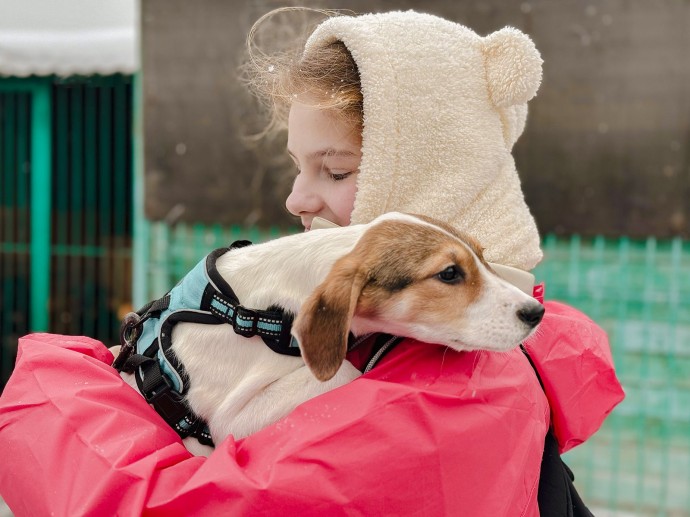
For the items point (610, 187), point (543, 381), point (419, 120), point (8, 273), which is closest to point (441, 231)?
point (419, 120)

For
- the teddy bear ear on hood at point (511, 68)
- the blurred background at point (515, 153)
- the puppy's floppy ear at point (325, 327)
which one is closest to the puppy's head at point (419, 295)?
the puppy's floppy ear at point (325, 327)

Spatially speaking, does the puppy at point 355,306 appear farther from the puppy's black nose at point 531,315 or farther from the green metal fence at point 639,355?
the green metal fence at point 639,355

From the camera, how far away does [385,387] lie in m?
1.46

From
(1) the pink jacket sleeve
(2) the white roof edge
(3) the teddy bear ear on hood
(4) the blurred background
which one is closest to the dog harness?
(1) the pink jacket sleeve

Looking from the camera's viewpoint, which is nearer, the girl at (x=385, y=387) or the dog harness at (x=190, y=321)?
the girl at (x=385, y=387)

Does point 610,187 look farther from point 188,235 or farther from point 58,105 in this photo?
point 58,105

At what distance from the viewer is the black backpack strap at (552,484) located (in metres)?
1.69

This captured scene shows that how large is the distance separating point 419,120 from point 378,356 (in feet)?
1.90

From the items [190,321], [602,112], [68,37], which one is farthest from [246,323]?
[68,37]

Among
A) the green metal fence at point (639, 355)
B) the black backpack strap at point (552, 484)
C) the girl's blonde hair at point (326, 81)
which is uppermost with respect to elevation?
the girl's blonde hair at point (326, 81)

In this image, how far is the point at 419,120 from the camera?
6.00 ft

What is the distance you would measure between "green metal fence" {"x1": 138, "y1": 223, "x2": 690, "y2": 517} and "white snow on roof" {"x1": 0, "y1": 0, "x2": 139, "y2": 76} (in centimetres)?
417

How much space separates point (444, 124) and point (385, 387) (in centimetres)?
70

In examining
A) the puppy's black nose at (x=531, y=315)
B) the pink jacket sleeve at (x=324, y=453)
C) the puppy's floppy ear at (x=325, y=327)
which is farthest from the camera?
the puppy's black nose at (x=531, y=315)
